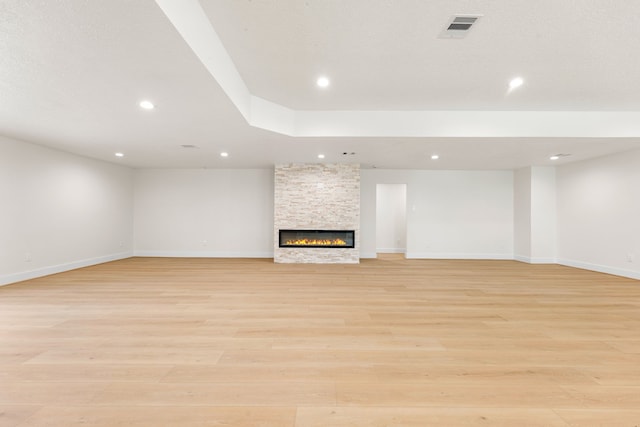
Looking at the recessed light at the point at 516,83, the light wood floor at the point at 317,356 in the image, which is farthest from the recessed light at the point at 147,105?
the recessed light at the point at 516,83

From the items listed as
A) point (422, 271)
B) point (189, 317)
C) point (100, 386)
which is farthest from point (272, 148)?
point (100, 386)

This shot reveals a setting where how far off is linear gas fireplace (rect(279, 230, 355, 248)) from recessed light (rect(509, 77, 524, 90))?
437 cm

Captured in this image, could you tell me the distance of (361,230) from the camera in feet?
26.0

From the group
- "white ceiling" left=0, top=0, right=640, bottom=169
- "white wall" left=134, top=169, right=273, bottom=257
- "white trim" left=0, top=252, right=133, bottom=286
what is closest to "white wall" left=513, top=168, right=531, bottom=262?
"white ceiling" left=0, top=0, right=640, bottom=169

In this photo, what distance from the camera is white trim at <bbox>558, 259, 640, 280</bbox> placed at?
5.48 meters

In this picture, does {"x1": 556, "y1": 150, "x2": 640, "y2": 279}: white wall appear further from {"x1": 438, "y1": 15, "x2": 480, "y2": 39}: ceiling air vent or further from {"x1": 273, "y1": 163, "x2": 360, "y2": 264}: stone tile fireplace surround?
{"x1": 438, "y1": 15, "x2": 480, "y2": 39}: ceiling air vent

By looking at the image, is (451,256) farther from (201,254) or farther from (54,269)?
(54,269)

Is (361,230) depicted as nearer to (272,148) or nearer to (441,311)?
(272,148)

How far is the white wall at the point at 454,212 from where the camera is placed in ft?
26.4

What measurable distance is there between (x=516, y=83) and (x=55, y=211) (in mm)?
7999

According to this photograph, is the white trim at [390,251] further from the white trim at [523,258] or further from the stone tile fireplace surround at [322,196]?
the white trim at [523,258]

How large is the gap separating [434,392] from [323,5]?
2.83 metres

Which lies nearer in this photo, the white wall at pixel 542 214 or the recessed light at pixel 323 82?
the recessed light at pixel 323 82

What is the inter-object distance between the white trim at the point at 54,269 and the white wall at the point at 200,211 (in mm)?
1017
